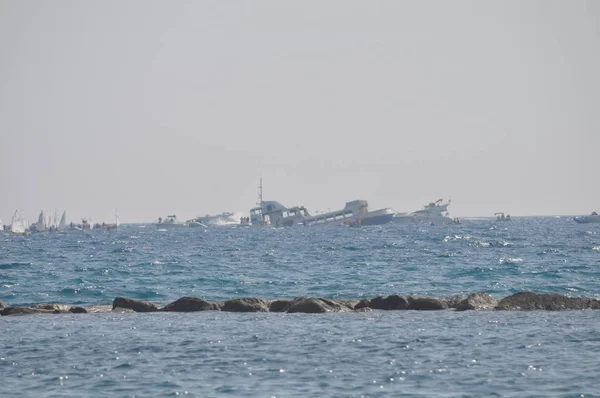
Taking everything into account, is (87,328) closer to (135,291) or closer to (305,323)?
(305,323)

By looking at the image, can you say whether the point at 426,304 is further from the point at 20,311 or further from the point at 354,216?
the point at 354,216

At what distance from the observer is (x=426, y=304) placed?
31.1 m

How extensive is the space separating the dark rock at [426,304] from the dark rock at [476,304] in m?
0.54

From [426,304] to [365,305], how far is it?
2031 millimetres

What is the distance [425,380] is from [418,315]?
1029cm

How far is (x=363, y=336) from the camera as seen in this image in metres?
24.8

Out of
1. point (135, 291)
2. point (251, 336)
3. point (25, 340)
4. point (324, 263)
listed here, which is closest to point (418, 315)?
point (251, 336)

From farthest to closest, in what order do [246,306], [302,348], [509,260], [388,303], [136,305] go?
[509,260]
[136,305]
[246,306]
[388,303]
[302,348]

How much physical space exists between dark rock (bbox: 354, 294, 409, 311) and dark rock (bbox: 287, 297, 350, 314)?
72 cm

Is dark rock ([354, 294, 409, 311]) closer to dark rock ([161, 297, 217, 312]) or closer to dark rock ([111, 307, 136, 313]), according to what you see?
dark rock ([161, 297, 217, 312])

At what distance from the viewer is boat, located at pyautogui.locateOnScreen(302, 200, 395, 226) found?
18762cm

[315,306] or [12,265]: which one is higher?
[12,265]

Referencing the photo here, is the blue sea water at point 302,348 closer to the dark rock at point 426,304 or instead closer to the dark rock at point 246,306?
the dark rock at point 246,306

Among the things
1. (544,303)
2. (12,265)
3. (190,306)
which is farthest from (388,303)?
(12,265)
